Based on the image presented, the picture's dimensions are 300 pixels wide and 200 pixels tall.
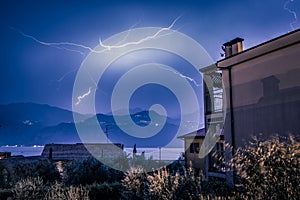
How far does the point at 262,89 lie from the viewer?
9461 millimetres

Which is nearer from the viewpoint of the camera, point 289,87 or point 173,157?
point 289,87

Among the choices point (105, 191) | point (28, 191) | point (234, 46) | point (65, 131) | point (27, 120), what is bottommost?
point (105, 191)

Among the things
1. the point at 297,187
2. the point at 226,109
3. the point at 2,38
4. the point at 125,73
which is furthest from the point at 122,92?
the point at 2,38

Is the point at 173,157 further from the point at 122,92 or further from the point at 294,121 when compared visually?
the point at 122,92

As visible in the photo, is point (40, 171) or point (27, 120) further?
point (27, 120)

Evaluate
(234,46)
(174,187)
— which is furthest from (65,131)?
(174,187)

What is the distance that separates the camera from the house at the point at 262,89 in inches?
332

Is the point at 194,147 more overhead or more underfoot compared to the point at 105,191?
more overhead

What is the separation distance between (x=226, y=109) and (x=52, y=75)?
84.8 meters

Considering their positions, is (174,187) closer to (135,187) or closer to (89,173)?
(135,187)

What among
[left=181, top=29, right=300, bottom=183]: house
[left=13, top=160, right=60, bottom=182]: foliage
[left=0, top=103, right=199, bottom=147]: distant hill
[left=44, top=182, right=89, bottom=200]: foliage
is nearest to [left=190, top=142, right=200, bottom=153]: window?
[left=181, top=29, right=300, bottom=183]: house

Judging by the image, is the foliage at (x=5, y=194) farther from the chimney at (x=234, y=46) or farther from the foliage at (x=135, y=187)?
the chimney at (x=234, y=46)

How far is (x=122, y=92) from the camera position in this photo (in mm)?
38031

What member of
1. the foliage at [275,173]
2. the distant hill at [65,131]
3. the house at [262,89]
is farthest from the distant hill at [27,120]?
the foliage at [275,173]
